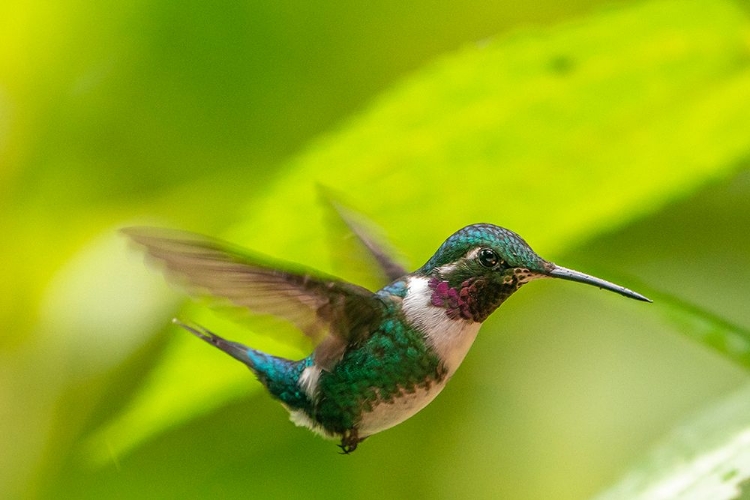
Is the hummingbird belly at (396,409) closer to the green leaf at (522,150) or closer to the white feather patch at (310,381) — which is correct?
the white feather patch at (310,381)

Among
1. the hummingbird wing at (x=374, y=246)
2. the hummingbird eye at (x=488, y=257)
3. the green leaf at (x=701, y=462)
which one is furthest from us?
Answer: the hummingbird wing at (x=374, y=246)

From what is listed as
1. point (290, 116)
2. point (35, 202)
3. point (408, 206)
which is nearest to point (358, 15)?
point (290, 116)

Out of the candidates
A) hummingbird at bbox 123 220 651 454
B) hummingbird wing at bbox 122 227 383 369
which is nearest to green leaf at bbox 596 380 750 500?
hummingbird at bbox 123 220 651 454

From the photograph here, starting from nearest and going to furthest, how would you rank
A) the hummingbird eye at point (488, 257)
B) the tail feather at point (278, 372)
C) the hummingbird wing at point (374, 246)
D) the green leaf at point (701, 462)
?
the green leaf at point (701, 462)
the hummingbird eye at point (488, 257)
the tail feather at point (278, 372)
the hummingbird wing at point (374, 246)

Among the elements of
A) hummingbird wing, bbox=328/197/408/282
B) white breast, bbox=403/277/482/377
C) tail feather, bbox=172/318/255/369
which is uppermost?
hummingbird wing, bbox=328/197/408/282

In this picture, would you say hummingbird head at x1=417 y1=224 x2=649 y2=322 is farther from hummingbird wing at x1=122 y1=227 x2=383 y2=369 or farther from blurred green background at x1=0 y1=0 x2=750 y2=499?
blurred green background at x1=0 y1=0 x2=750 y2=499

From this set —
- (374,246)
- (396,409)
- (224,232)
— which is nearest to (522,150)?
(374,246)

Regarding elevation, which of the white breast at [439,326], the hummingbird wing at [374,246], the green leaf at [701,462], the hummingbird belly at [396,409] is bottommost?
the green leaf at [701,462]

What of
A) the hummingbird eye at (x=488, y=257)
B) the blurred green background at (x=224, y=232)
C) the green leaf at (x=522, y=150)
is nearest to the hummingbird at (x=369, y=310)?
the hummingbird eye at (x=488, y=257)
